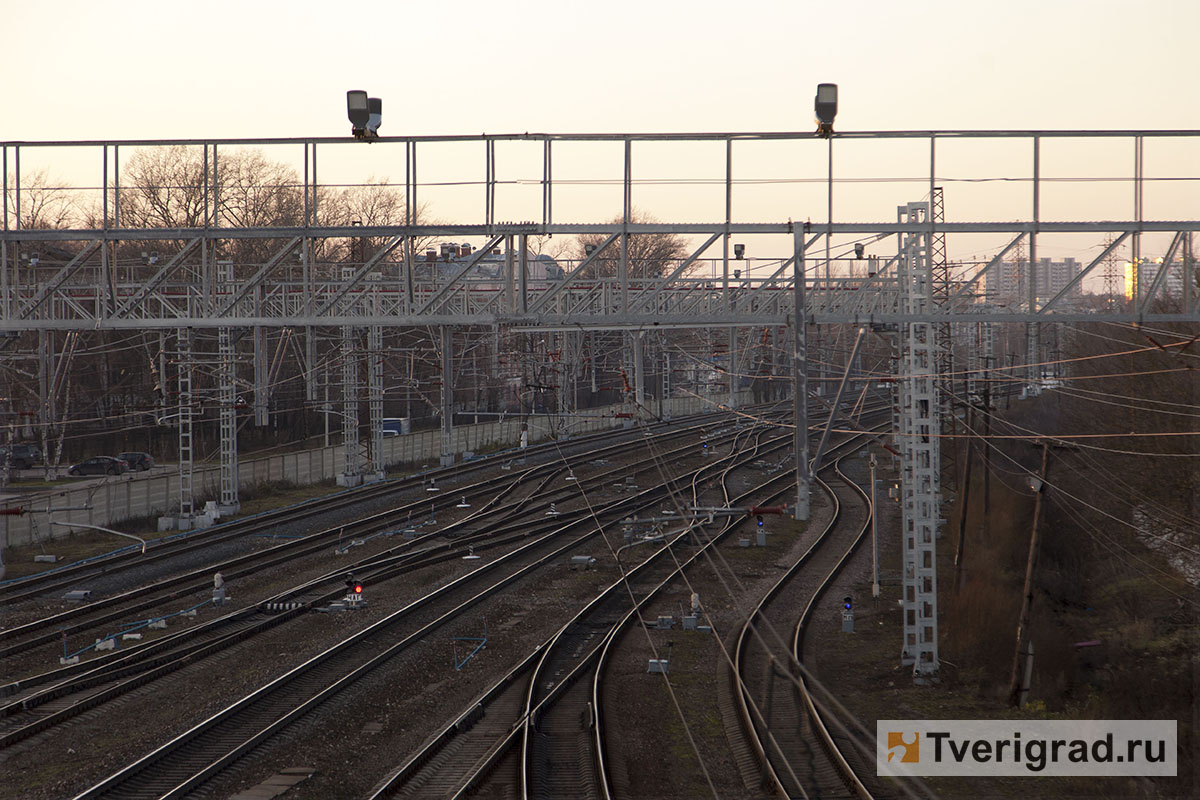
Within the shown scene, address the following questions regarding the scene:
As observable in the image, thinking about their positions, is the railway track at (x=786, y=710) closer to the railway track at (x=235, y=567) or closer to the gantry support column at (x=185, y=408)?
the railway track at (x=235, y=567)

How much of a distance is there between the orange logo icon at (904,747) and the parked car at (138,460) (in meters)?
31.3

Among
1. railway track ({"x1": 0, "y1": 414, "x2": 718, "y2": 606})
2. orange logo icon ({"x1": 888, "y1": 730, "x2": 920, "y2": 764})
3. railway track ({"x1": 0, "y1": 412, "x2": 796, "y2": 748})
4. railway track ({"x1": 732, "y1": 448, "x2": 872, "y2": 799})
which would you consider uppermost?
railway track ({"x1": 0, "y1": 414, "x2": 718, "y2": 606})

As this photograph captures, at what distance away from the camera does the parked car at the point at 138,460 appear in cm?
3690

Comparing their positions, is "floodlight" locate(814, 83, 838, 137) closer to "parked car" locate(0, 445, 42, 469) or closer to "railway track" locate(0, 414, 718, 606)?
"railway track" locate(0, 414, 718, 606)

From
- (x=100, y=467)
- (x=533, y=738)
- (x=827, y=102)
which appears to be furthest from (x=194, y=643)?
(x=100, y=467)

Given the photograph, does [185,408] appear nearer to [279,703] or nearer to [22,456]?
[279,703]

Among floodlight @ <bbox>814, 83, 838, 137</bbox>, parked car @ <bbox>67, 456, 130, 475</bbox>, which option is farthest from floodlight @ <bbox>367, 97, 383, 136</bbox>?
parked car @ <bbox>67, 456, 130, 475</bbox>

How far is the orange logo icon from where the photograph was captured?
489 inches

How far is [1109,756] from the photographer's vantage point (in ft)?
42.3

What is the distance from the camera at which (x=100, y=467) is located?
36.2 metres

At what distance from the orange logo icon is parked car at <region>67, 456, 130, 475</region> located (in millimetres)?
30598

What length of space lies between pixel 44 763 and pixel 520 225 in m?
9.14

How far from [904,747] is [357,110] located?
1026 cm

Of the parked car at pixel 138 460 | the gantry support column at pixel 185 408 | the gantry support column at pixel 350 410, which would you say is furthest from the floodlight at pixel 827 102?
the parked car at pixel 138 460
